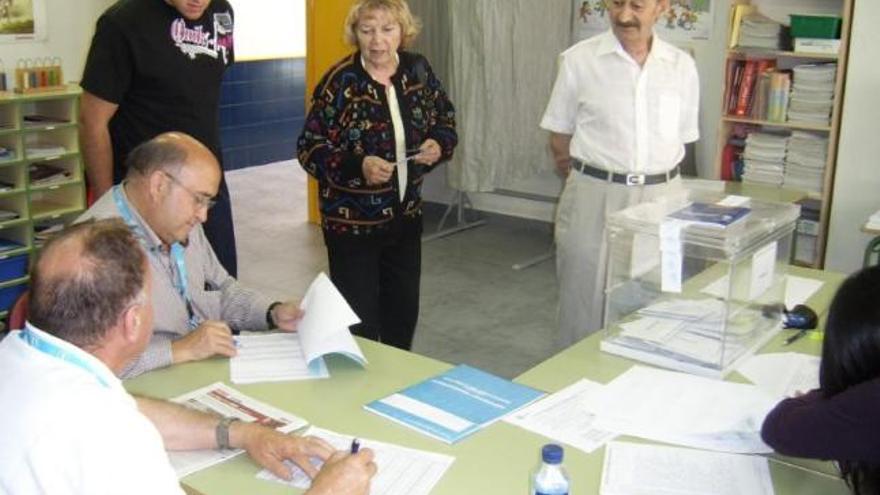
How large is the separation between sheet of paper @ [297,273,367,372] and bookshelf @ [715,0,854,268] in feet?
9.79

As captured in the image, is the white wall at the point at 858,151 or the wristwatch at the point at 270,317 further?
the white wall at the point at 858,151

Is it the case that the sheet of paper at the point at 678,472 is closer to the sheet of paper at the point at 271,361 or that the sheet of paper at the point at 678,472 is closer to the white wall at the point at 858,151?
the sheet of paper at the point at 271,361

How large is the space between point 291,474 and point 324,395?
345 mm

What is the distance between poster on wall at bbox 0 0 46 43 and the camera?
4.92m

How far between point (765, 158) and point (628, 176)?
2.02 m

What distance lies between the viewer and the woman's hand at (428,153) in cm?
313

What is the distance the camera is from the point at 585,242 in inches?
129

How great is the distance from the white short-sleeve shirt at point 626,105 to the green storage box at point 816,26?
1.69m

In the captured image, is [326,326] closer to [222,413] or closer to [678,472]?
[222,413]

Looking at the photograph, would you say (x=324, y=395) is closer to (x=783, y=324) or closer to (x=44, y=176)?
(x=783, y=324)

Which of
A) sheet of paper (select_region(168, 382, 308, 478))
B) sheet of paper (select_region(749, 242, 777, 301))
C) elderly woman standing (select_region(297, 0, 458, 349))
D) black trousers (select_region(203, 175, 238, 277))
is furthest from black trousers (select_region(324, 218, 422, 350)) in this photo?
sheet of paper (select_region(749, 242, 777, 301))

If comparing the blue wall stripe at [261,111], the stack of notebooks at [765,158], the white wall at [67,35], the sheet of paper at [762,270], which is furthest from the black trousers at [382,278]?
the blue wall stripe at [261,111]

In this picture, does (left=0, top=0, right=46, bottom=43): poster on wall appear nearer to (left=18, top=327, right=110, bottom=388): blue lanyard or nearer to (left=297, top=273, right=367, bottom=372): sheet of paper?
(left=297, top=273, right=367, bottom=372): sheet of paper

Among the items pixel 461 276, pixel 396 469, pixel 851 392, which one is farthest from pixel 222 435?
pixel 461 276
